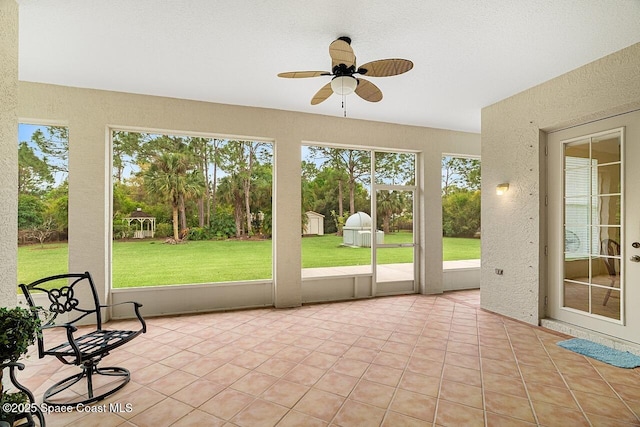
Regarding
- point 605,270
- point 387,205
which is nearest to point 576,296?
point 605,270

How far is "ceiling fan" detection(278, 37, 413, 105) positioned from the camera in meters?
2.56

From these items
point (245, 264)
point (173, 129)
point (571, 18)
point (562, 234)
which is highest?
point (571, 18)

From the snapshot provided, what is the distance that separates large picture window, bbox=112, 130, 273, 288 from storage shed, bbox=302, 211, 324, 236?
0.60 meters

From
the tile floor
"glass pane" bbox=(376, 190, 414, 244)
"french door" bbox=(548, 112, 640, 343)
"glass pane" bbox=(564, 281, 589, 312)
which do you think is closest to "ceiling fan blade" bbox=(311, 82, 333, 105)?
the tile floor

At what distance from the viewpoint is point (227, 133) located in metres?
4.73

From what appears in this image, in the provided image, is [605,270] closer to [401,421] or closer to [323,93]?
[401,421]

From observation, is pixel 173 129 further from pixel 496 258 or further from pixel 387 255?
pixel 496 258

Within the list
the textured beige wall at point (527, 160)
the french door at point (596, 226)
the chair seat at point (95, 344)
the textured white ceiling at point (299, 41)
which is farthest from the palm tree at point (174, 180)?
the french door at point (596, 226)

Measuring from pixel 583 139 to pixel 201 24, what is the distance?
163 inches

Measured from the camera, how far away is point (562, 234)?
12.8 feet

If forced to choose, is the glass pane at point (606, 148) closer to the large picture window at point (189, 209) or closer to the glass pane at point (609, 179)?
the glass pane at point (609, 179)

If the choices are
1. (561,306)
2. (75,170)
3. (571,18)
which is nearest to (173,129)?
(75,170)

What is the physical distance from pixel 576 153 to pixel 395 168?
2594mm

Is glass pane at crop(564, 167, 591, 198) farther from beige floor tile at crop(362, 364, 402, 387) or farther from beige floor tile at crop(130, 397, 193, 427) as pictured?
beige floor tile at crop(130, 397, 193, 427)
